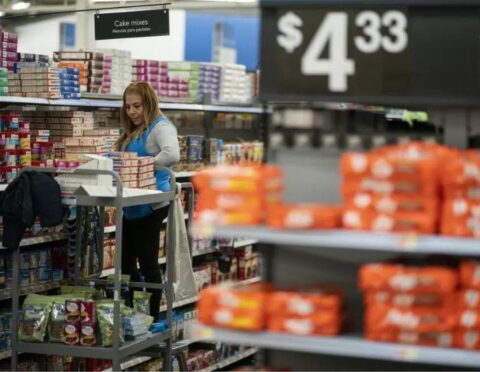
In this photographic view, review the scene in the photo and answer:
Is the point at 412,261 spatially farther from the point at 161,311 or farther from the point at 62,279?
the point at 161,311

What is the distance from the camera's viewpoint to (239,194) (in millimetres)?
4082

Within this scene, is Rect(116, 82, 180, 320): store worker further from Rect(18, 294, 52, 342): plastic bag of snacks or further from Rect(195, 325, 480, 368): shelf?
Rect(195, 325, 480, 368): shelf

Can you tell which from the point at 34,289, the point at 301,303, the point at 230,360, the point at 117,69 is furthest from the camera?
the point at 117,69

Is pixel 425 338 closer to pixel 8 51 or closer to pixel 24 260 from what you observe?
pixel 24 260

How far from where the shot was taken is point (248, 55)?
2089 cm

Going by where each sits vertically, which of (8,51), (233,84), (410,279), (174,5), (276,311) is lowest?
(276,311)

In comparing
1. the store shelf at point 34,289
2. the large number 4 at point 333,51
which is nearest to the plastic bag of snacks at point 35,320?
the store shelf at point 34,289

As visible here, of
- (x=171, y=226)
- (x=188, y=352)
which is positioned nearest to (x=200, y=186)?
(x=171, y=226)

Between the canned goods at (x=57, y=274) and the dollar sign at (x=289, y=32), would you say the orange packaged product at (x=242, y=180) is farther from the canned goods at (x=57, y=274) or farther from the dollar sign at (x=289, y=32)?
the canned goods at (x=57, y=274)

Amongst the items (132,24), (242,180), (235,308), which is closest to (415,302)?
(235,308)

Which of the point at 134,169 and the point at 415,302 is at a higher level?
the point at 134,169

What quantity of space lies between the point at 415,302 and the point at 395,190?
445 mm

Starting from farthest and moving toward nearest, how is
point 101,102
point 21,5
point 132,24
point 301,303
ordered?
point 21,5 < point 132,24 < point 101,102 < point 301,303

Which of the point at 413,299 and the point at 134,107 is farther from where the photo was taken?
the point at 134,107
